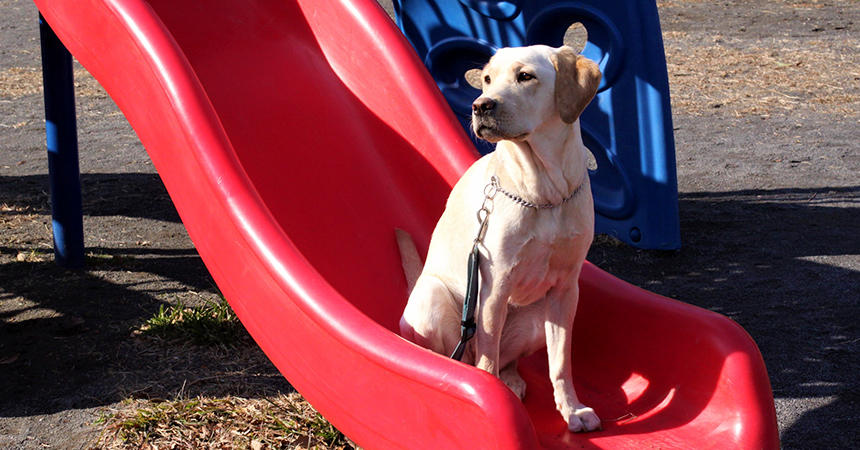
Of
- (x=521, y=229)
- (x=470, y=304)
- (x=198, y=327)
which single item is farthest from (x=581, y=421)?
(x=198, y=327)

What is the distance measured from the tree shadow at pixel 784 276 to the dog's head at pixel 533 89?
1.53 m

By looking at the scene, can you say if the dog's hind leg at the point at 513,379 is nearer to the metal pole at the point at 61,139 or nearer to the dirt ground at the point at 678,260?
the dirt ground at the point at 678,260

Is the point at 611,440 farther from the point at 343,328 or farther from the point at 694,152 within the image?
the point at 694,152

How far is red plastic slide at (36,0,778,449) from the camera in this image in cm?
233

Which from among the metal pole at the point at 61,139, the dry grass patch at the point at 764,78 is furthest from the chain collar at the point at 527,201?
the dry grass patch at the point at 764,78

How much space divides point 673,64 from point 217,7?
6.07m

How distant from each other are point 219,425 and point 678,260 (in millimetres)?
2549

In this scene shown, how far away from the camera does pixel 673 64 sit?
29.3ft

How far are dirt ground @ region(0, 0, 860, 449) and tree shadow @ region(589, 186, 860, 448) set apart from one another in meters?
0.01

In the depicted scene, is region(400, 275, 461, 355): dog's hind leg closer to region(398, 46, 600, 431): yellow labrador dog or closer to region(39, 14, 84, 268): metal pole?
region(398, 46, 600, 431): yellow labrador dog

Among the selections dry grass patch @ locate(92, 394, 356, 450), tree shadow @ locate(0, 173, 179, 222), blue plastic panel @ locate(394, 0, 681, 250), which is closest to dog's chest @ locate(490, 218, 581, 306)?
dry grass patch @ locate(92, 394, 356, 450)

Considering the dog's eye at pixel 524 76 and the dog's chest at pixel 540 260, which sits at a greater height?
the dog's eye at pixel 524 76

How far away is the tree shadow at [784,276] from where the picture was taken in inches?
134

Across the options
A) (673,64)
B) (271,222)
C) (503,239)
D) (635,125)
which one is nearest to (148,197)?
(635,125)
